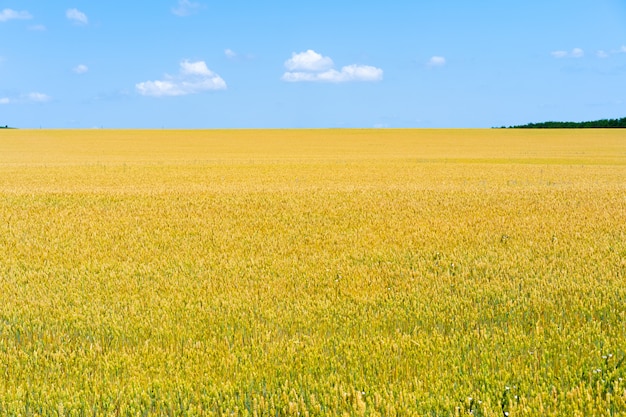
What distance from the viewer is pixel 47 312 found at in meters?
6.32

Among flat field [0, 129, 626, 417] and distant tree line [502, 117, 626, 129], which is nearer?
flat field [0, 129, 626, 417]

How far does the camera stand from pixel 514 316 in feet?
19.6

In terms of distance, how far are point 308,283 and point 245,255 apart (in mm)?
2122

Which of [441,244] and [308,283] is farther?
[441,244]

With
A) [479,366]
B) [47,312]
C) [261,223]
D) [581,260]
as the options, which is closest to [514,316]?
[479,366]

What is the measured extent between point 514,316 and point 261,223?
23.1 feet

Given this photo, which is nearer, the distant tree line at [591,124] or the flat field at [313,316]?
the flat field at [313,316]

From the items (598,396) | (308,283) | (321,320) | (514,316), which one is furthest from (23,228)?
(598,396)

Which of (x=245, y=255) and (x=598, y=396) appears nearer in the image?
(x=598, y=396)

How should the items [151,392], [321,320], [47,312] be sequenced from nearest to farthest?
1. [151,392]
2. [321,320]
3. [47,312]

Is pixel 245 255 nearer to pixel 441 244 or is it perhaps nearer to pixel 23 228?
pixel 441 244

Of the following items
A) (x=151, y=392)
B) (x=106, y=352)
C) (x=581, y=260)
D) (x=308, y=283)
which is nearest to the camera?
(x=151, y=392)

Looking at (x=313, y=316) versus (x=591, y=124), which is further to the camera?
(x=591, y=124)

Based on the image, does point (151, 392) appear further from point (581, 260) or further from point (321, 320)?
point (581, 260)
